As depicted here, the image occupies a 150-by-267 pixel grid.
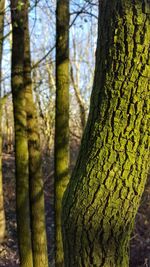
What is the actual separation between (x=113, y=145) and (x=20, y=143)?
11.0 feet

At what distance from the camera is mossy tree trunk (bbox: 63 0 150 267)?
8.21 feet

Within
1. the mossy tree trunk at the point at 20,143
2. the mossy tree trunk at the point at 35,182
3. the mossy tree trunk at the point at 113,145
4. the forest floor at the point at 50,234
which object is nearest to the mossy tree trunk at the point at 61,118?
the mossy tree trunk at the point at 35,182

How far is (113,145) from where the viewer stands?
256 cm

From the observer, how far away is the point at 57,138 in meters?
5.98

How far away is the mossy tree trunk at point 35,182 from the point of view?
5.93 m

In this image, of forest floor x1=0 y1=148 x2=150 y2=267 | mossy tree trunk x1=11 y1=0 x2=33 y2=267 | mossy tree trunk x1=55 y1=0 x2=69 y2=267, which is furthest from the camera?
forest floor x1=0 y1=148 x2=150 y2=267

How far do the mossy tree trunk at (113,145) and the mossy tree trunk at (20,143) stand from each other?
3.16 m

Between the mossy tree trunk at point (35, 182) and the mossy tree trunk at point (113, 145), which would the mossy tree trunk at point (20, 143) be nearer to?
the mossy tree trunk at point (35, 182)

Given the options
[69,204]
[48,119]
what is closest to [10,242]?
[48,119]

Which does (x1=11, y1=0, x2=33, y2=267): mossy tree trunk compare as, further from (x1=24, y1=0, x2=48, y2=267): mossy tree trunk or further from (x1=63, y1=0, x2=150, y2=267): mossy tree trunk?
(x1=63, y1=0, x2=150, y2=267): mossy tree trunk

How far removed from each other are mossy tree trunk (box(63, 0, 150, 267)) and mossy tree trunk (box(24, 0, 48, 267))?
3.34m

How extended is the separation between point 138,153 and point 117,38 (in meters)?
0.65

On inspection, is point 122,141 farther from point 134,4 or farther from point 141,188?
point 134,4

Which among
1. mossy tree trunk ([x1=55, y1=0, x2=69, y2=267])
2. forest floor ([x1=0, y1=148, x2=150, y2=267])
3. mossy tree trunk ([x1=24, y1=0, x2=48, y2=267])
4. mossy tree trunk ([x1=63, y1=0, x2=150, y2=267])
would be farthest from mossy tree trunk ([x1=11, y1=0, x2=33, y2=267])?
mossy tree trunk ([x1=63, y1=0, x2=150, y2=267])
